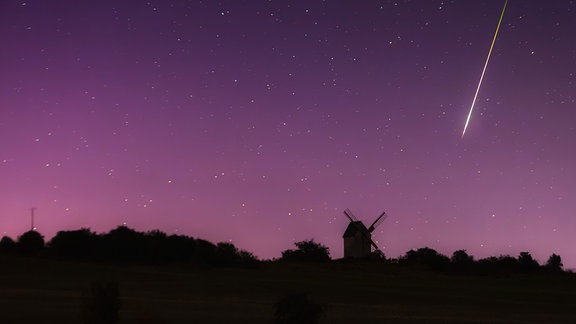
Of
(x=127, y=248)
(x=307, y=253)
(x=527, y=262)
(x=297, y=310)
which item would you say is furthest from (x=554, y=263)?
(x=297, y=310)

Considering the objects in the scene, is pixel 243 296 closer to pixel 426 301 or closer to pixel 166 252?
pixel 426 301

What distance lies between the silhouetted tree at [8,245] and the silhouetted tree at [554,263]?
1596 inches

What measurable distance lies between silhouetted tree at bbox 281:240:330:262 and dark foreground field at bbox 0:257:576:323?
9.76 metres

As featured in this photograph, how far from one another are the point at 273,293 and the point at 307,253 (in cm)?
3175

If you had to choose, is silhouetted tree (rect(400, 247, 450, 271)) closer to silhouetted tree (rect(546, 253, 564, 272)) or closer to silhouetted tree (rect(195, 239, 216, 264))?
silhouetted tree (rect(546, 253, 564, 272))

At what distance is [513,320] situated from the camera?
23.0 m

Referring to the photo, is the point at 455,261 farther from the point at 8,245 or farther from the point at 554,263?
the point at 8,245

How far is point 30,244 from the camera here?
45.9 meters

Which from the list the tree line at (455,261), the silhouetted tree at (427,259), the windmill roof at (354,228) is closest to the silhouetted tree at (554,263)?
the tree line at (455,261)

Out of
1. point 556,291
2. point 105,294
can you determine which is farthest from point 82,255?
point 105,294

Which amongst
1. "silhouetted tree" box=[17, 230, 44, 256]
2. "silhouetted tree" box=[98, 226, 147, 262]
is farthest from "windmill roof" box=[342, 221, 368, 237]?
"silhouetted tree" box=[17, 230, 44, 256]

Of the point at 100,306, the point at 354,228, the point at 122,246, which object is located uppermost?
the point at 354,228

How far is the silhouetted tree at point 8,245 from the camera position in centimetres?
4662

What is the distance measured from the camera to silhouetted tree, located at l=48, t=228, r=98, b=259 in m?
44.6
